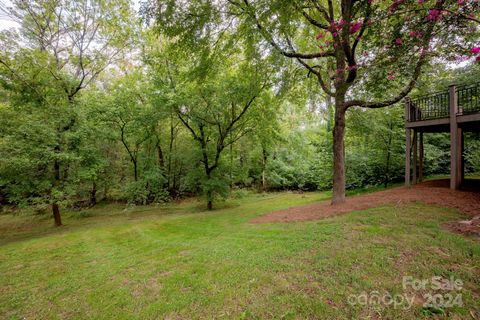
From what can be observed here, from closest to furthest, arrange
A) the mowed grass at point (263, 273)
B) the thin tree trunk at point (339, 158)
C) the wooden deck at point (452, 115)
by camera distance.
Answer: the mowed grass at point (263, 273), the wooden deck at point (452, 115), the thin tree trunk at point (339, 158)

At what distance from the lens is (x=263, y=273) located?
9.88ft

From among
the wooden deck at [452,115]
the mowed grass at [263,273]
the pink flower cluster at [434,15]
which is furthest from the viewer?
the wooden deck at [452,115]

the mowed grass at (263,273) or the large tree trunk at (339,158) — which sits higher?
the large tree trunk at (339,158)

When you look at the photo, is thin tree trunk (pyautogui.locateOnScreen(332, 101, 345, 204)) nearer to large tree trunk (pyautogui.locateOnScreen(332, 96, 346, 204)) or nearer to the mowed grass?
large tree trunk (pyautogui.locateOnScreen(332, 96, 346, 204))

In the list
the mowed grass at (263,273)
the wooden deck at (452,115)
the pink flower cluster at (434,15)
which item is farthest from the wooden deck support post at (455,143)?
the pink flower cluster at (434,15)

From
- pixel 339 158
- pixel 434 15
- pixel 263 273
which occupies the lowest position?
pixel 263 273

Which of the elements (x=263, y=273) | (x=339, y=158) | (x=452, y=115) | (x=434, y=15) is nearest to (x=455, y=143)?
(x=452, y=115)

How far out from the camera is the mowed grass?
2.34 m

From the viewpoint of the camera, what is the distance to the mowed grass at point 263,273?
92.0 inches

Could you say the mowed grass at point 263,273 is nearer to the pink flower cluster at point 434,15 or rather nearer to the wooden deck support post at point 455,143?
the wooden deck support post at point 455,143

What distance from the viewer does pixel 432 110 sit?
804 cm

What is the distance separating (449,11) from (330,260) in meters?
4.83

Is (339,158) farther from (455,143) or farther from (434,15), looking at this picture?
(434,15)

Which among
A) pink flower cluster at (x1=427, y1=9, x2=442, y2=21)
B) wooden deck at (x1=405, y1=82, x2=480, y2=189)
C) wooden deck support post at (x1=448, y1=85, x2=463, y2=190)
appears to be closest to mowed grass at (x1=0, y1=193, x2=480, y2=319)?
wooden deck support post at (x1=448, y1=85, x2=463, y2=190)
